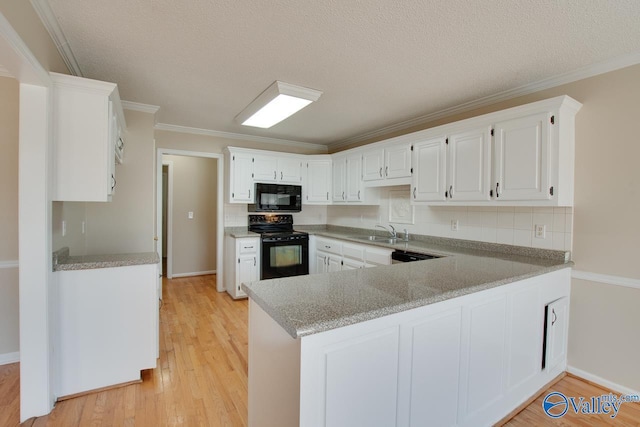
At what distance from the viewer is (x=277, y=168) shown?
4512 millimetres

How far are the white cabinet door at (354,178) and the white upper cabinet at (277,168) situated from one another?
0.81m

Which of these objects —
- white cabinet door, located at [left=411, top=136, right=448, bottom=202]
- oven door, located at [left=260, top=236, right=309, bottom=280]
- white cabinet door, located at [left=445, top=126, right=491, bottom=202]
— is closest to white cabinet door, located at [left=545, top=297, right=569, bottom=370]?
white cabinet door, located at [left=445, top=126, right=491, bottom=202]

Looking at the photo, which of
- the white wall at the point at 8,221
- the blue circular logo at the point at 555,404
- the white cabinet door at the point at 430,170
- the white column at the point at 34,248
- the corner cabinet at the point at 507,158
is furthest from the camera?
the white cabinet door at the point at 430,170

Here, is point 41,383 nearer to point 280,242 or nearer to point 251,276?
point 251,276

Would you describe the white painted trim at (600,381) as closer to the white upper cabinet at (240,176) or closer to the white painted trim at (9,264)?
the white upper cabinet at (240,176)

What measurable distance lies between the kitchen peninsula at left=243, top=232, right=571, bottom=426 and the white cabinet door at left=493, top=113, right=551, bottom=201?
627 mm

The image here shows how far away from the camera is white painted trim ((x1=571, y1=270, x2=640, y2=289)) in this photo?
2.10 metres

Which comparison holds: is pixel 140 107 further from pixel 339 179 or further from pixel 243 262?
pixel 339 179

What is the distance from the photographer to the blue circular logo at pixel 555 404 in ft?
6.35

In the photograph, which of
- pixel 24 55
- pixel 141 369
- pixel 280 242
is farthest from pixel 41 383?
pixel 280 242

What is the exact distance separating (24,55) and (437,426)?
2652 millimetres

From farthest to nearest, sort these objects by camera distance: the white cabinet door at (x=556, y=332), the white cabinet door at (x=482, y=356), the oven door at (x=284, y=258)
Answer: the oven door at (x=284, y=258) < the white cabinet door at (x=556, y=332) < the white cabinet door at (x=482, y=356)

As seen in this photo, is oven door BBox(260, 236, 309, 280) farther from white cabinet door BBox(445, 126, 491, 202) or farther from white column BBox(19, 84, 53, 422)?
white column BBox(19, 84, 53, 422)

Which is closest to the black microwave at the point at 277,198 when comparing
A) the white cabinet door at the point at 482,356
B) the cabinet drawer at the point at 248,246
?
the cabinet drawer at the point at 248,246
